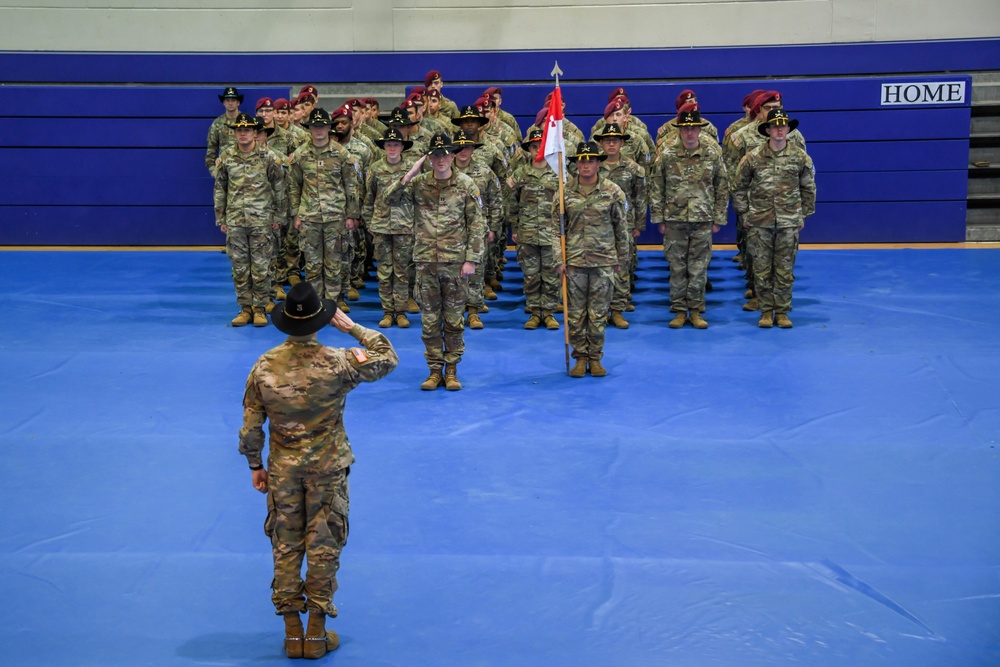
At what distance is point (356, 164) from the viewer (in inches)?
454

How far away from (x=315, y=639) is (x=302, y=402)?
1.08 meters

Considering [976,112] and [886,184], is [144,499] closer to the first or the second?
[886,184]

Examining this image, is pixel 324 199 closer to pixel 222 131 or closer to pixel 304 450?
pixel 222 131

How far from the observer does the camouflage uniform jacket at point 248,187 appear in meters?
11.4

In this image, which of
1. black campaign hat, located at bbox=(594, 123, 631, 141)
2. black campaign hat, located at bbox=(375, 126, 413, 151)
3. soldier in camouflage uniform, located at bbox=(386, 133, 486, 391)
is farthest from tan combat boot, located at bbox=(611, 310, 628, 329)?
black campaign hat, located at bbox=(375, 126, 413, 151)

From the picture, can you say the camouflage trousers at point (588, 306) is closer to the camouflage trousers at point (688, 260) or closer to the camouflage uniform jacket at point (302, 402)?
the camouflage trousers at point (688, 260)

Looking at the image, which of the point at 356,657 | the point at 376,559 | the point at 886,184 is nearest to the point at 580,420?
the point at 376,559

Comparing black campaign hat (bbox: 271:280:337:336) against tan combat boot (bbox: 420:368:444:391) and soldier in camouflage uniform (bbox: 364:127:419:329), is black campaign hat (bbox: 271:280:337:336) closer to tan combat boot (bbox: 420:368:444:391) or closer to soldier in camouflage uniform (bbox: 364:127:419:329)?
tan combat boot (bbox: 420:368:444:391)

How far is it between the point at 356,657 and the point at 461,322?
4592mm

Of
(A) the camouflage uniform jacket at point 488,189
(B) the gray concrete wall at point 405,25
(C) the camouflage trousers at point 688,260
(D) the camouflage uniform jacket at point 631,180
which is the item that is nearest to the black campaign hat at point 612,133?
(D) the camouflage uniform jacket at point 631,180

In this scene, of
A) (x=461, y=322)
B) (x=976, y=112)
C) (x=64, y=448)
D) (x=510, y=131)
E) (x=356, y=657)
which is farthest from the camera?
(x=976, y=112)

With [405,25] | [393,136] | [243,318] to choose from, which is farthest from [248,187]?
[405,25]

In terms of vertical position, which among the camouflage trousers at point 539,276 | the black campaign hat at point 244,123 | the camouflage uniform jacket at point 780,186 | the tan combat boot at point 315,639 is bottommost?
the tan combat boot at point 315,639

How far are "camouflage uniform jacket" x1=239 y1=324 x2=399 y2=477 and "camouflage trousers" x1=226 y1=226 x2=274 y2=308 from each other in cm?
663
